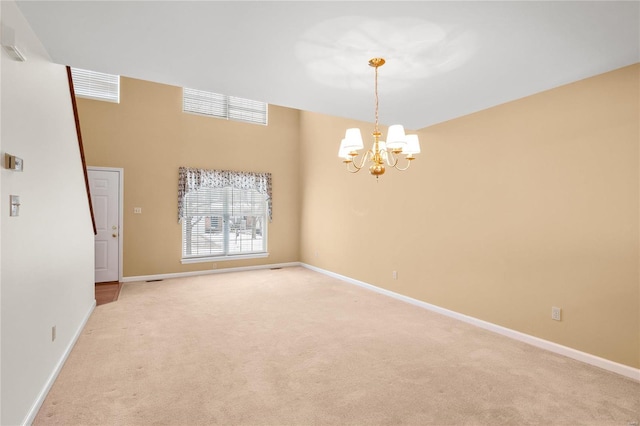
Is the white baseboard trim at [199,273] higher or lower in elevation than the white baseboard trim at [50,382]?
higher

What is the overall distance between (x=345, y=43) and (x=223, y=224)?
5.40 metres

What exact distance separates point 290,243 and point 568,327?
555 cm

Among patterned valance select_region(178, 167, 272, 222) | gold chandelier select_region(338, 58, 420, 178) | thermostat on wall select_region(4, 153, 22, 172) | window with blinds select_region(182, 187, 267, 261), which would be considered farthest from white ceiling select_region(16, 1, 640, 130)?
window with blinds select_region(182, 187, 267, 261)

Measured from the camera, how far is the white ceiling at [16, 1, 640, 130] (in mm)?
2004

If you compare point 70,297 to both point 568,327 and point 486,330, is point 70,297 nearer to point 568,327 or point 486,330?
point 486,330

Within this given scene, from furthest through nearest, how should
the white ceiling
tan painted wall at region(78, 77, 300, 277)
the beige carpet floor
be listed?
tan painted wall at region(78, 77, 300, 277) → the beige carpet floor → the white ceiling

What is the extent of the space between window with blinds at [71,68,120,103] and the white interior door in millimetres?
1351

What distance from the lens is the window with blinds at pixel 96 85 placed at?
227 inches

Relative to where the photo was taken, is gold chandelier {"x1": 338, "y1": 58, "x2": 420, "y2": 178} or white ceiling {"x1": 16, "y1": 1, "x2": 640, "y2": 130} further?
gold chandelier {"x1": 338, "y1": 58, "x2": 420, "y2": 178}

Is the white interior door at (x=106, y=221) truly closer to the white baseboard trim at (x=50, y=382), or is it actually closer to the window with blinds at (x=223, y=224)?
the window with blinds at (x=223, y=224)

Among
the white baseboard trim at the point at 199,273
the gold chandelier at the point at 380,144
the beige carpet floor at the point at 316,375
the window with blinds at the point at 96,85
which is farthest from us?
the white baseboard trim at the point at 199,273

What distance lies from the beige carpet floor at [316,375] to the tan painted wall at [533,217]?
1.27 ft

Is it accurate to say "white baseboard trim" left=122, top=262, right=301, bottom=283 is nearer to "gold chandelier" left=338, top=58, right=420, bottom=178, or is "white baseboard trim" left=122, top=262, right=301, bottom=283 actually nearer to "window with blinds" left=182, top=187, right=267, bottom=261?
"window with blinds" left=182, top=187, right=267, bottom=261

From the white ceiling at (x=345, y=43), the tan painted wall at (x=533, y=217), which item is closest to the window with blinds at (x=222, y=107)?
the tan painted wall at (x=533, y=217)
